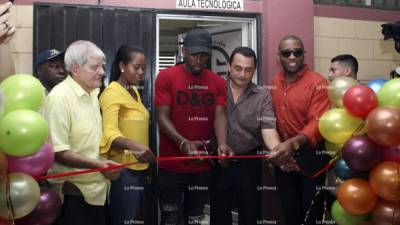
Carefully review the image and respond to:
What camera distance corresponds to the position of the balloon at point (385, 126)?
95.9 inches

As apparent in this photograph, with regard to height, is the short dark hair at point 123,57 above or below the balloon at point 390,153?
above

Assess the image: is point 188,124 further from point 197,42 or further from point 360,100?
point 360,100

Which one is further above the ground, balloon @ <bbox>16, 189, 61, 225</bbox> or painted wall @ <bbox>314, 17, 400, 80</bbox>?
painted wall @ <bbox>314, 17, 400, 80</bbox>

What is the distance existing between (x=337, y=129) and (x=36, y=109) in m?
1.65

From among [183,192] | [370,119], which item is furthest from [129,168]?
[370,119]

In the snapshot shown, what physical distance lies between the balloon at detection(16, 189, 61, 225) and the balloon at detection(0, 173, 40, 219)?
0.08m

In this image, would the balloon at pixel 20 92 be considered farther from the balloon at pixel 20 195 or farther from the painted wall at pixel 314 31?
the painted wall at pixel 314 31

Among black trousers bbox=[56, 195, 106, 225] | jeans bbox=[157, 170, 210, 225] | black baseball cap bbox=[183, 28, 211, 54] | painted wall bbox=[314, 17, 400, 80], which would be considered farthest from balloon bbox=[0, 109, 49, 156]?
painted wall bbox=[314, 17, 400, 80]

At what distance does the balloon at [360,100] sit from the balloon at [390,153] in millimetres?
221

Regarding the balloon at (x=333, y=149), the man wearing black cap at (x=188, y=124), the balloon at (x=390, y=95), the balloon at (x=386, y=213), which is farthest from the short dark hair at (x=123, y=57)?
the balloon at (x=386, y=213)

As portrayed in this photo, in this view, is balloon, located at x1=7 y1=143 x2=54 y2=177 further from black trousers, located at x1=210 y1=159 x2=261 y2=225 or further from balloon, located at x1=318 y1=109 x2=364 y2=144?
balloon, located at x1=318 y1=109 x2=364 y2=144

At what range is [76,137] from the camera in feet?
7.91

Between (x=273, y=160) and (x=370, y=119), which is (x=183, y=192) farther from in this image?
(x=370, y=119)

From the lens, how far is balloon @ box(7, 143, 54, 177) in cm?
214
